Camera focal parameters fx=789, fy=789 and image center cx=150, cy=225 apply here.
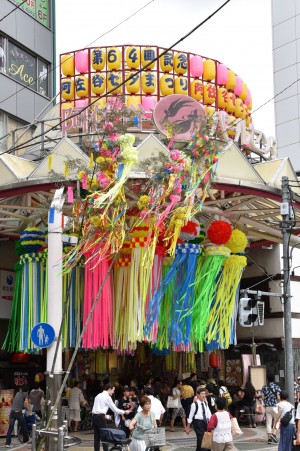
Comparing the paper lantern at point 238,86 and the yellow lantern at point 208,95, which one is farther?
the paper lantern at point 238,86

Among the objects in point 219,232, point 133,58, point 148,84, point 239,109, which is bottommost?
point 219,232

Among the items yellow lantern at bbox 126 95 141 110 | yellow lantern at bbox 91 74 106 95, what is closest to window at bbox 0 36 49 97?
yellow lantern at bbox 91 74 106 95

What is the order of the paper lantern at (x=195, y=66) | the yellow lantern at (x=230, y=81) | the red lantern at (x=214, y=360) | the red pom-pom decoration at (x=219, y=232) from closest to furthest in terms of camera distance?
the red pom-pom decoration at (x=219, y=232) < the paper lantern at (x=195, y=66) < the yellow lantern at (x=230, y=81) < the red lantern at (x=214, y=360)

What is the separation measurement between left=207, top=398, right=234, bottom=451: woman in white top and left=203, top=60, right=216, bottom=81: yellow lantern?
40.3 ft

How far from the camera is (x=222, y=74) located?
23109mm

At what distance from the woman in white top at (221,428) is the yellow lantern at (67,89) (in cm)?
1238

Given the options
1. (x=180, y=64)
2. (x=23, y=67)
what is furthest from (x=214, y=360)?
(x=23, y=67)

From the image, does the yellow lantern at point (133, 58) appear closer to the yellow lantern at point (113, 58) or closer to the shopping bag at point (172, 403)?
the yellow lantern at point (113, 58)

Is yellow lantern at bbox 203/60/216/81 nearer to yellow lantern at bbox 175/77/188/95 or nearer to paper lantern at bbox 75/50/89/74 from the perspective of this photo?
yellow lantern at bbox 175/77/188/95

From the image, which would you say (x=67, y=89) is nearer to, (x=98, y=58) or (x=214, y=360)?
(x=98, y=58)

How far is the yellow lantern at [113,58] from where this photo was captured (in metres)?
22.2

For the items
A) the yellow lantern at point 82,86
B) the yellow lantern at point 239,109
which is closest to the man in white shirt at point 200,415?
the yellow lantern at point 82,86

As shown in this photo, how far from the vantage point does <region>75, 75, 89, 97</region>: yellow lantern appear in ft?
73.6

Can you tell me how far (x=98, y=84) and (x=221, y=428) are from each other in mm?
12240
